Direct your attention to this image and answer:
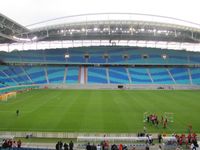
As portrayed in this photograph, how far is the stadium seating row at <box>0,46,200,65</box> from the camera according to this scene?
76250 millimetres

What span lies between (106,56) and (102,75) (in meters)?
8.94

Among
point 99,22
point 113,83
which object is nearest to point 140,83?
point 113,83

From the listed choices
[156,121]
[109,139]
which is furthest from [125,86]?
[109,139]

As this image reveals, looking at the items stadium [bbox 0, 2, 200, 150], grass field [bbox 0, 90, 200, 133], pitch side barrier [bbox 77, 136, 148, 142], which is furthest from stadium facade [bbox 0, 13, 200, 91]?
pitch side barrier [bbox 77, 136, 148, 142]

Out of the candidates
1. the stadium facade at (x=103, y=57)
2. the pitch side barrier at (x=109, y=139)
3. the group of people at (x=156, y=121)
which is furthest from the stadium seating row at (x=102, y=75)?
the pitch side barrier at (x=109, y=139)

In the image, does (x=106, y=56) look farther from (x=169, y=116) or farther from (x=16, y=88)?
(x=169, y=116)

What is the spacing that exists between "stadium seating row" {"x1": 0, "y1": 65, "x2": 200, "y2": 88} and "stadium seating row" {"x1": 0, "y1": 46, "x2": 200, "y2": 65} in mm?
1985

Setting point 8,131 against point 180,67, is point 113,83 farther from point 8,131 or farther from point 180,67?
point 8,131

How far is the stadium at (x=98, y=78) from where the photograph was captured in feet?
88.6

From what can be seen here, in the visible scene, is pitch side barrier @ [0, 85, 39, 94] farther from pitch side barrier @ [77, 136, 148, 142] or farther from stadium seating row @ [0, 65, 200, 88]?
pitch side barrier @ [77, 136, 148, 142]

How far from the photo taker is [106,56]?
260 feet

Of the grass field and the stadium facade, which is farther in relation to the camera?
the stadium facade

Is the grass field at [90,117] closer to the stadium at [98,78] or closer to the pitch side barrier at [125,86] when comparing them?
the stadium at [98,78]

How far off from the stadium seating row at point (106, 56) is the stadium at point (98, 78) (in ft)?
0.89
